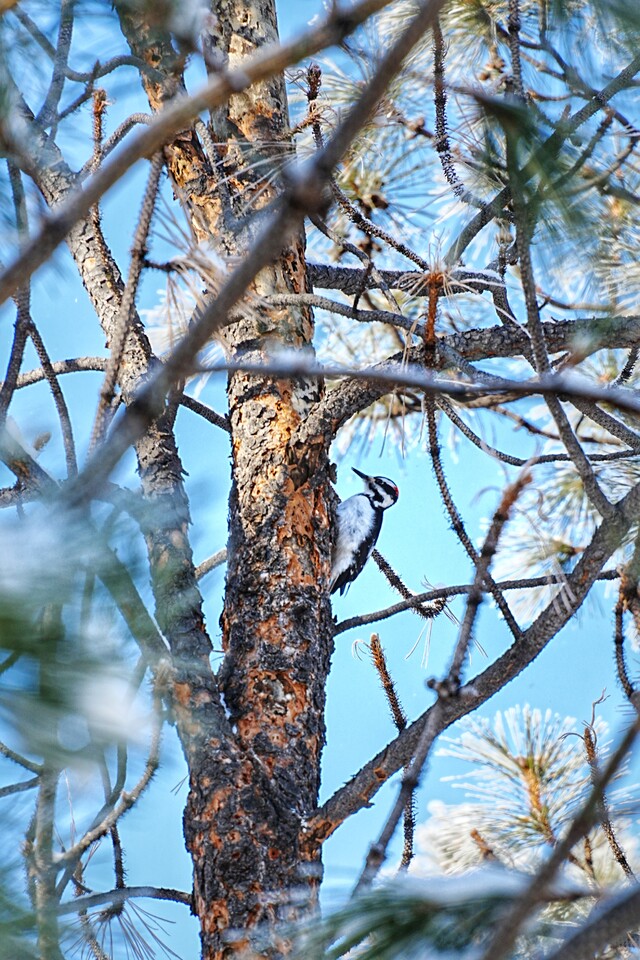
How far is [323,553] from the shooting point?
196cm

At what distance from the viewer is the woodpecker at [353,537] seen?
310cm

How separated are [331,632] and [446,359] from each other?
52cm

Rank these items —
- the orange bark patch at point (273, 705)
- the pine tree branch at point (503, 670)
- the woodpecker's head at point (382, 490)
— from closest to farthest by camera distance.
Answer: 1. the pine tree branch at point (503, 670)
2. the orange bark patch at point (273, 705)
3. the woodpecker's head at point (382, 490)

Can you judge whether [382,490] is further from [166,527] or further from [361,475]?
[166,527]

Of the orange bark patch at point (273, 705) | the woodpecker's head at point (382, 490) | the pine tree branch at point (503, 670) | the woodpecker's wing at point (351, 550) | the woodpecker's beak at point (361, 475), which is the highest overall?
the woodpecker's beak at point (361, 475)

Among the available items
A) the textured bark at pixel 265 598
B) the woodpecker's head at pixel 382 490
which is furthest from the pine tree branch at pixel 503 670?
the woodpecker's head at pixel 382 490

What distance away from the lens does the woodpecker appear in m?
3.10

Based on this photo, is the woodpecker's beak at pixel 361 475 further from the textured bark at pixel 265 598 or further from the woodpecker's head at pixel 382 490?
the textured bark at pixel 265 598

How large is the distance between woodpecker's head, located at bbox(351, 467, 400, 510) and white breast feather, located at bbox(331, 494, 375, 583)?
1.41ft

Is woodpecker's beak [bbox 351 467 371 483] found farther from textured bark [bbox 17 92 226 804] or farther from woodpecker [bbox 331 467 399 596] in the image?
textured bark [bbox 17 92 226 804]

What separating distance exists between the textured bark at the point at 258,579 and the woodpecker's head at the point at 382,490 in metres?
1.62

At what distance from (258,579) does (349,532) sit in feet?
4.19

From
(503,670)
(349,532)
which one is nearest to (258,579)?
(503,670)

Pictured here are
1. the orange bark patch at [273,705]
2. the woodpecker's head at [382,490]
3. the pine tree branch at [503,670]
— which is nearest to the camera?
the pine tree branch at [503,670]
